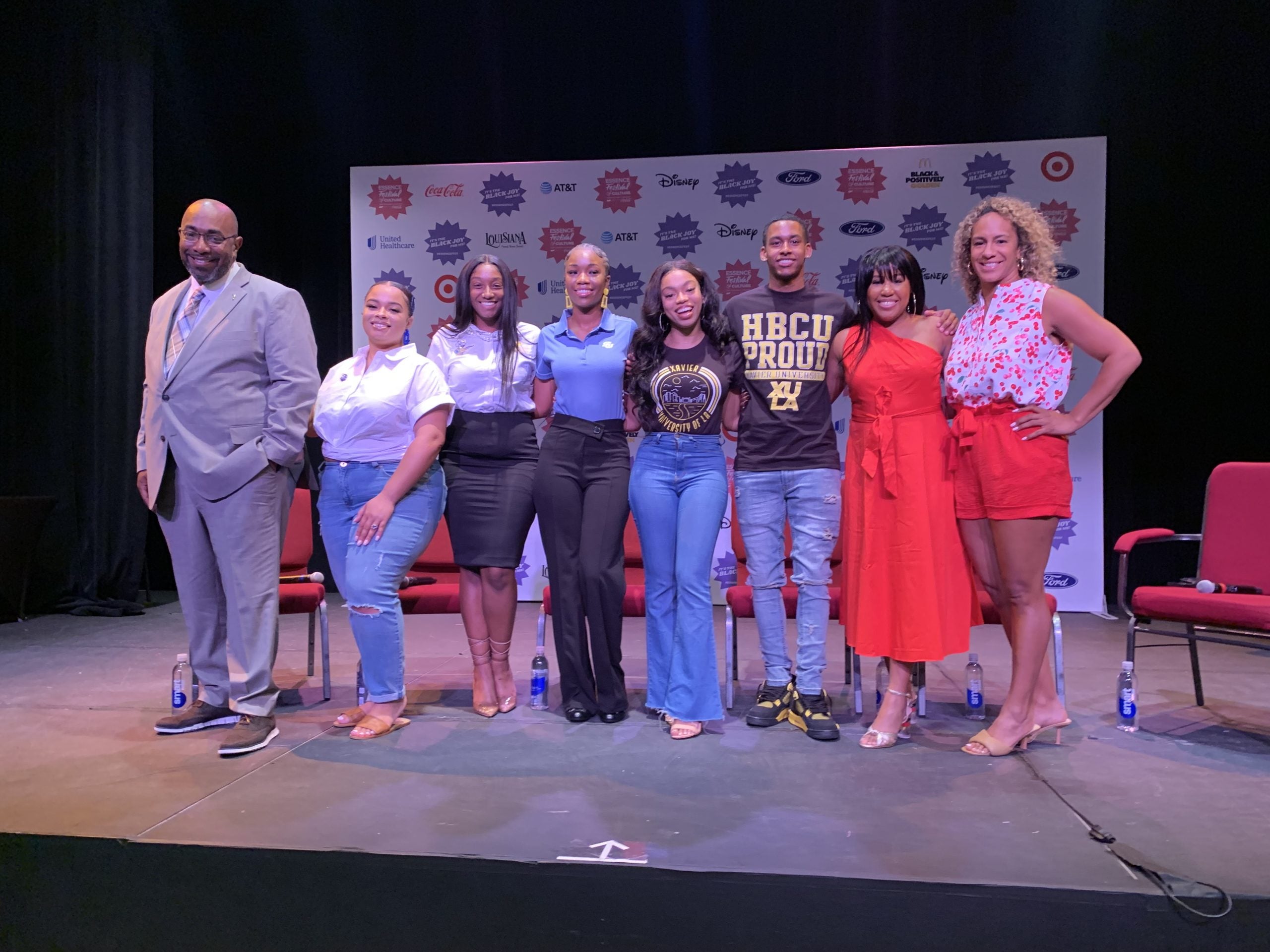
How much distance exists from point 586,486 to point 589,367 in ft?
1.42

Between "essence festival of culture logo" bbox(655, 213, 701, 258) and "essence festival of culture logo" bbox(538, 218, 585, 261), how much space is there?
1.84 feet

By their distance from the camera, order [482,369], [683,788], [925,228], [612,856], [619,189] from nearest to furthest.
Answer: [612,856] < [683,788] < [482,369] < [925,228] < [619,189]

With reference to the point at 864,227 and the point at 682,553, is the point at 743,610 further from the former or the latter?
the point at 864,227

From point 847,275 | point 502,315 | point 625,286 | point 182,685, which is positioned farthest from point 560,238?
point 182,685

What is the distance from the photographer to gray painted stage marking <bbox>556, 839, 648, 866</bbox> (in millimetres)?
2113

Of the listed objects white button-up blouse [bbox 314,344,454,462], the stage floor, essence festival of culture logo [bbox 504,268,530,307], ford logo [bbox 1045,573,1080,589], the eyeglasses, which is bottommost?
the stage floor

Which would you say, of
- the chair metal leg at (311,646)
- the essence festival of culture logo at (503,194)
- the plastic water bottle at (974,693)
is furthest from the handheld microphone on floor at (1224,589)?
the essence festival of culture logo at (503,194)

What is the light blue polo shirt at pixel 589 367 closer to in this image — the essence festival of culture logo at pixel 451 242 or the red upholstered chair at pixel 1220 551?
the red upholstered chair at pixel 1220 551

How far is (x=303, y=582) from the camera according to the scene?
4.06 m

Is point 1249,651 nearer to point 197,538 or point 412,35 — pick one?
point 197,538

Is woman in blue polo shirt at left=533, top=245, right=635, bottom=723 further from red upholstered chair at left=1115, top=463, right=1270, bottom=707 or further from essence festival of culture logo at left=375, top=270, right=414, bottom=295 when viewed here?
essence festival of culture logo at left=375, top=270, right=414, bottom=295

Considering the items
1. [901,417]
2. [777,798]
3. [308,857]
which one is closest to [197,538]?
[308,857]

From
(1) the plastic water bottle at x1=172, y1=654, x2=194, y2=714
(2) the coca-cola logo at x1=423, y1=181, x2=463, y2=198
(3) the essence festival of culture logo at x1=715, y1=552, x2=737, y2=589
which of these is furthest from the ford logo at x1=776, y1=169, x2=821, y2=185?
(1) the plastic water bottle at x1=172, y1=654, x2=194, y2=714

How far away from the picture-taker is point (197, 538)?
329 centimetres
